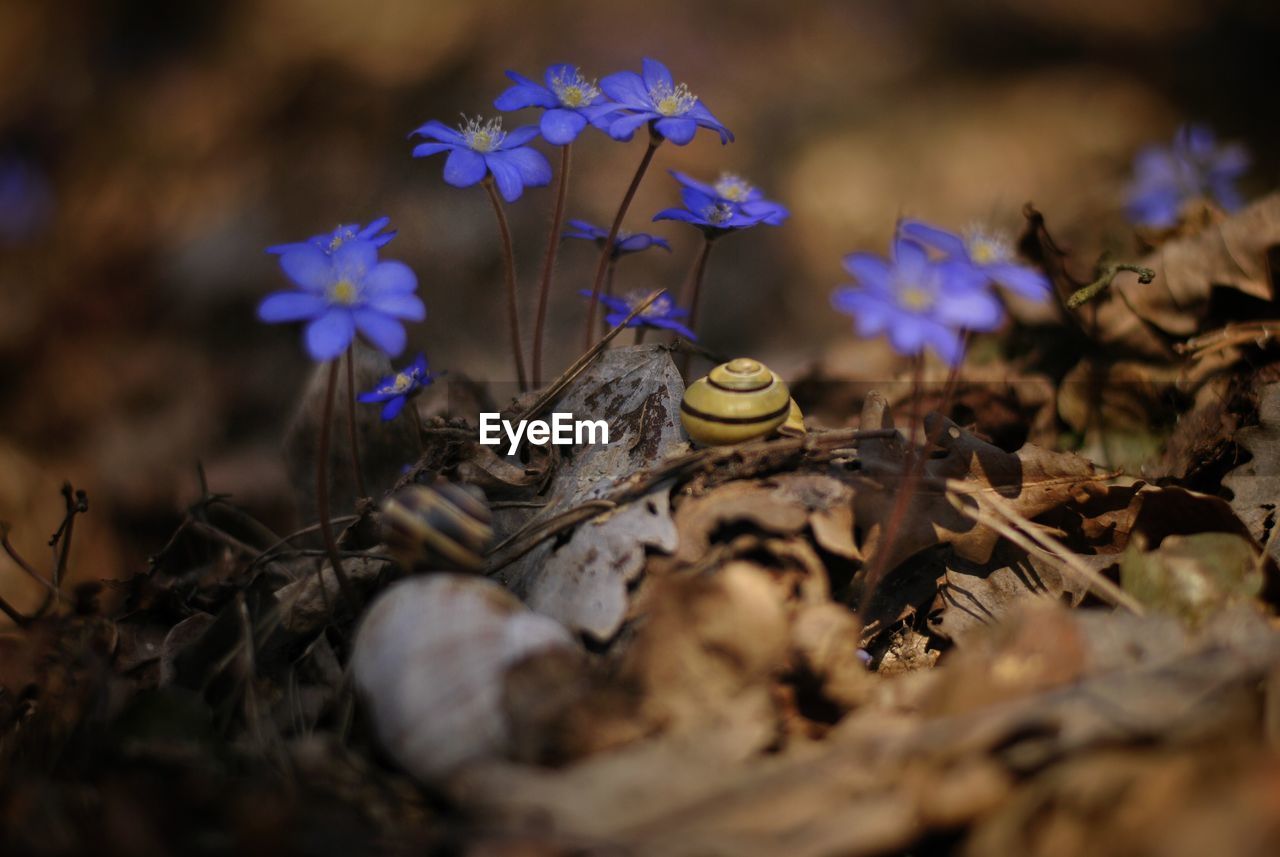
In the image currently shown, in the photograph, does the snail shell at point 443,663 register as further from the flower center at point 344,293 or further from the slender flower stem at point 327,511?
the flower center at point 344,293

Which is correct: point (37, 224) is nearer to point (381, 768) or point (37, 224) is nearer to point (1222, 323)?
point (381, 768)

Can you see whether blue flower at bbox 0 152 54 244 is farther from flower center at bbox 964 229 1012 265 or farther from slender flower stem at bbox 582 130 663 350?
flower center at bbox 964 229 1012 265

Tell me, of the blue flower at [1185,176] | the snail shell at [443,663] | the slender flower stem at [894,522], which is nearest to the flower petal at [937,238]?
the slender flower stem at [894,522]

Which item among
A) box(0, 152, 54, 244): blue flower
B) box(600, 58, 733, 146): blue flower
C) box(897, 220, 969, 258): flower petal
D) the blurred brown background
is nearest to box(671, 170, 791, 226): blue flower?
box(600, 58, 733, 146): blue flower

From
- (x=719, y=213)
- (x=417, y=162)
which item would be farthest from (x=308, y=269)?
(x=417, y=162)

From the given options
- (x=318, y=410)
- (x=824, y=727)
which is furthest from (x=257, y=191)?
(x=824, y=727)

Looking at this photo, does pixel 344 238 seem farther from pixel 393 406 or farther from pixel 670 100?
pixel 670 100
